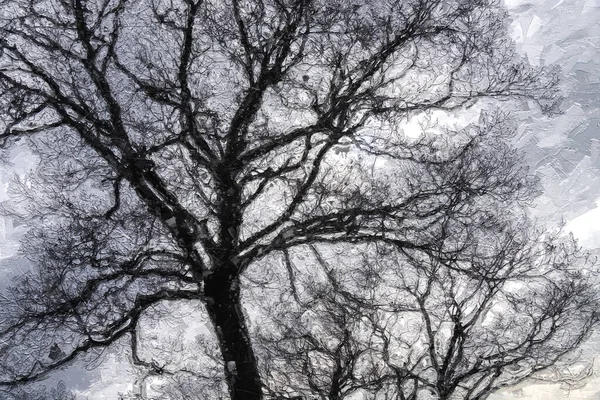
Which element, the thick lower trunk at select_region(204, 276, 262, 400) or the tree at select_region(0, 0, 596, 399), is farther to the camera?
the thick lower trunk at select_region(204, 276, 262, 400)

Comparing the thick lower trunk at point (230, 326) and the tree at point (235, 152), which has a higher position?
the tree at point (235, 152)

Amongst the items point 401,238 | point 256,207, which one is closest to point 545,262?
point 401,238

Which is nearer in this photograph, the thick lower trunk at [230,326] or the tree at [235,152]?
the tree at [235,152]

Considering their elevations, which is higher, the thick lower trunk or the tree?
the tree

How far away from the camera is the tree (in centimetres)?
1157

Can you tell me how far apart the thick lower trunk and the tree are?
2cm

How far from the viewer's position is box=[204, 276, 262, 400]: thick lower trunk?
11.7 meters

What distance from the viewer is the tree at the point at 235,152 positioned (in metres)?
11.6

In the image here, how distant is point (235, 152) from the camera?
39.9ft

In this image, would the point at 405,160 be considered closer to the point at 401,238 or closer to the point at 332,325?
the point at 401,238

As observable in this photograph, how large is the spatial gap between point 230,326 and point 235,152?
8.97 feet

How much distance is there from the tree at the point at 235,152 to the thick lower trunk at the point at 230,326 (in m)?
0.02

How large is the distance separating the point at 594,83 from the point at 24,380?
1058cm

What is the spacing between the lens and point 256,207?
1292cm
